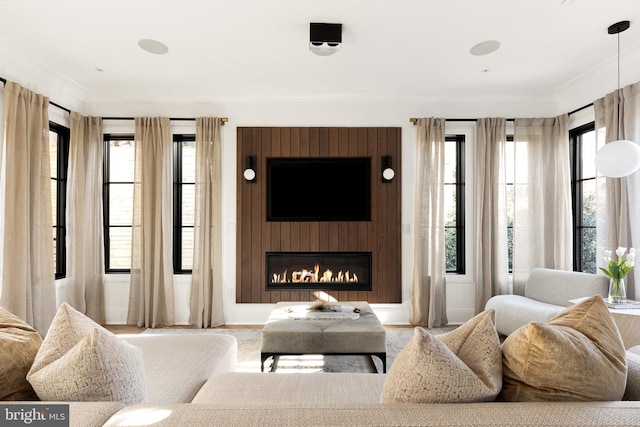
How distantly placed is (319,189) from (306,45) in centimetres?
176

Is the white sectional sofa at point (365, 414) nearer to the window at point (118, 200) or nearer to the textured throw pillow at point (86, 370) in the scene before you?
the textured throw pillow at point (86, 370)

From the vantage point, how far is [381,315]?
14.9 ft

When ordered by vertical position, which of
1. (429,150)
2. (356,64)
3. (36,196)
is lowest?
(36,196)

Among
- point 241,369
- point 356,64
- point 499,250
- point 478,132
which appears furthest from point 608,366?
point 478,132

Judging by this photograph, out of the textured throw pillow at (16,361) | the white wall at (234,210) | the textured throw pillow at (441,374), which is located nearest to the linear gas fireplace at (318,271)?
the white wall at (234,210)

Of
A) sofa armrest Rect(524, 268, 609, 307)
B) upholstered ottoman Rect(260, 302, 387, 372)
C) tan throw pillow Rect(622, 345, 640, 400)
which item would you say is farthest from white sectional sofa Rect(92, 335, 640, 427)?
sofa armrest Rect(524, 268, 609, 307)

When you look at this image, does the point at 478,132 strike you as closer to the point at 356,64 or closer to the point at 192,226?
the point at 356,64

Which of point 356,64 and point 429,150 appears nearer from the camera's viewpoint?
point 356,64

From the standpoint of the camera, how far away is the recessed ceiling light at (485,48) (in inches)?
127

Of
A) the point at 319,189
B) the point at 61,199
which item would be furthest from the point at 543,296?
the point at 61,199

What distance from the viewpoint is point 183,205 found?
15.3 feet

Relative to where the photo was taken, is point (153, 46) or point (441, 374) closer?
point (441, 374)

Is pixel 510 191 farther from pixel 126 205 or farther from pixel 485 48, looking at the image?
pixel 126 205

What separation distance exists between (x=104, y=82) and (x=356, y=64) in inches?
110
